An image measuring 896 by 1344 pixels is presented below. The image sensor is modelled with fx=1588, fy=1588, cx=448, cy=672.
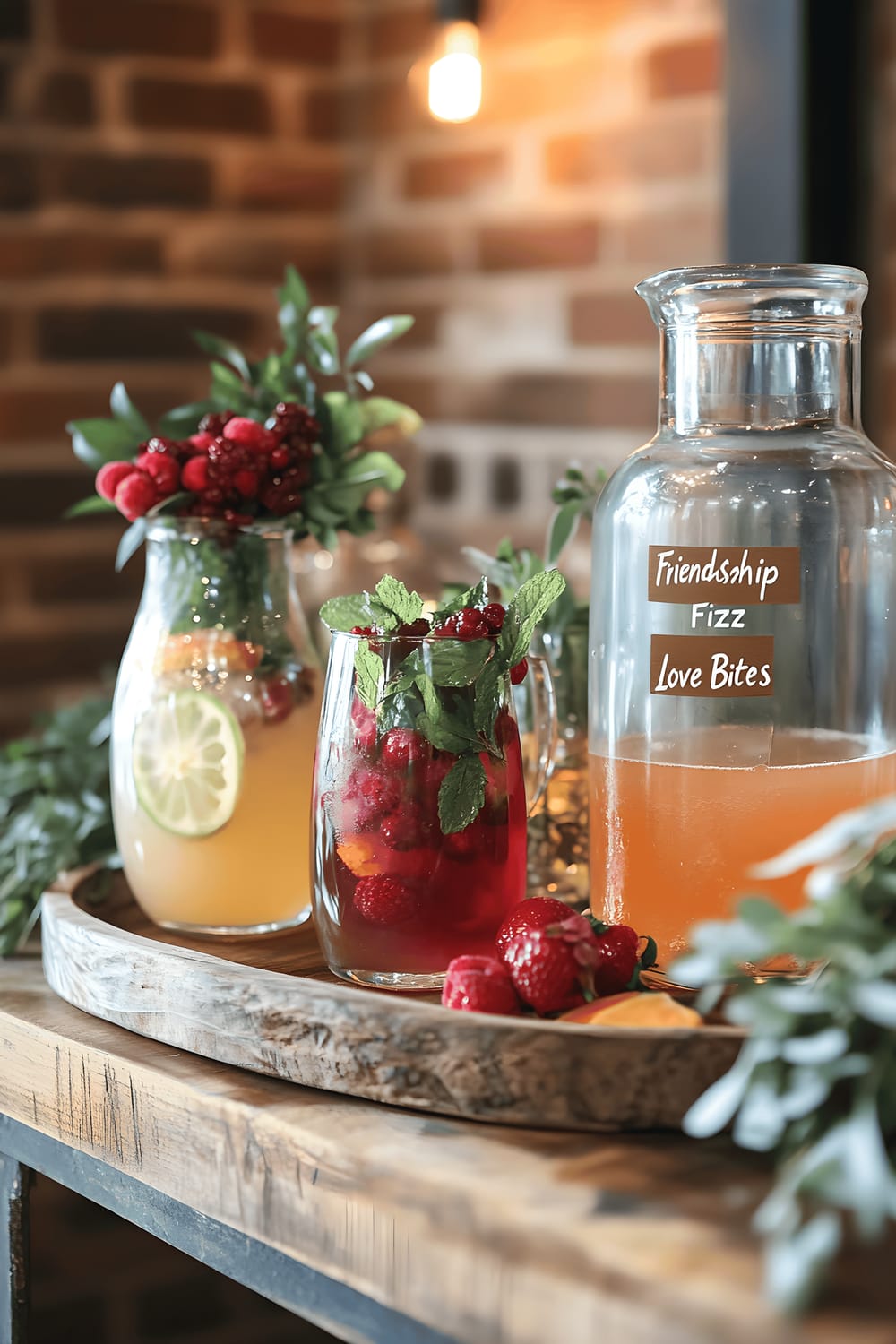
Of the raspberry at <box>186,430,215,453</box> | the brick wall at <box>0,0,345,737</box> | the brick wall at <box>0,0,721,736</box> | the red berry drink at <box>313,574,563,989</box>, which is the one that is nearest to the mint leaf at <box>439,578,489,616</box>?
the red berry drink at <box>313,574,563,989</box>

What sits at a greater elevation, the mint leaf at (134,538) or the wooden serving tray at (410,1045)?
the mint leaf at (134,538)

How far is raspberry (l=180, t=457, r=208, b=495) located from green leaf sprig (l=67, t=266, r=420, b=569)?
2.3 inches

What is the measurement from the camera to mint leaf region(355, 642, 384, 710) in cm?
85

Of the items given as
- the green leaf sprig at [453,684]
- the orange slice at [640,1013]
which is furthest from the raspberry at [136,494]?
the orange slice at [640,1013]

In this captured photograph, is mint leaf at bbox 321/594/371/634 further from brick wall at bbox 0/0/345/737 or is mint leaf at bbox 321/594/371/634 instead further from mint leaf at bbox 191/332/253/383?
brick wall at bbox 0/0/345/737

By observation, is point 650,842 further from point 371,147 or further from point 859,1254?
point 371,147

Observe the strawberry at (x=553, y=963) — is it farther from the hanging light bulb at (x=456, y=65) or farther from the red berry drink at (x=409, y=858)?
the hanging light bulb at (x=456, y=65)

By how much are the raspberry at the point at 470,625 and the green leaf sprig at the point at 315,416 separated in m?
0.22

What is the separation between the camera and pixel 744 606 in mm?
839

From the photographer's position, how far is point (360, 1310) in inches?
26.5

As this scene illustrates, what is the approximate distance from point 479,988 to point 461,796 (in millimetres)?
107

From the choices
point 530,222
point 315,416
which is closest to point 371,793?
point 315,416

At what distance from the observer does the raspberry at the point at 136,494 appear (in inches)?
38.4

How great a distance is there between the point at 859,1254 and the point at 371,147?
1.87m
